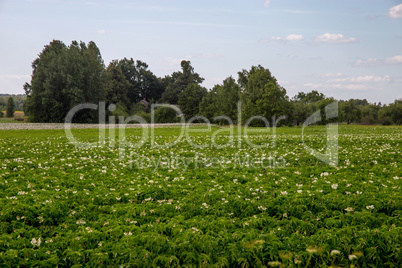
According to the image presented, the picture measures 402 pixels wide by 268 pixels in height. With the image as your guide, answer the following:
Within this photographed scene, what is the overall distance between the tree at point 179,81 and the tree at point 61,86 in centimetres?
4371

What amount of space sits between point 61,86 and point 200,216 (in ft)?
187

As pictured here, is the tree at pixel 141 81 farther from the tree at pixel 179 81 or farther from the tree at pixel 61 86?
the tree at pixel 61 86

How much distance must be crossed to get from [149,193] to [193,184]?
5.19 feet

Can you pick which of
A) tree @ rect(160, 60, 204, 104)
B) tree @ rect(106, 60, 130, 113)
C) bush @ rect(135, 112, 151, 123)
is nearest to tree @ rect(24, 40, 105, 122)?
bush @ rect(135, 112, 151, 123)

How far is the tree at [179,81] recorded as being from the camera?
102475 millimetres

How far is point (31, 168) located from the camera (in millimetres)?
11359

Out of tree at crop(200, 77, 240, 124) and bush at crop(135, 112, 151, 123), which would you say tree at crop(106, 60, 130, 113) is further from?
tree at crop(200, 77, 240, 124)

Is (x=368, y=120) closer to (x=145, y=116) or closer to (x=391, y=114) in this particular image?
(x=391, y=114)

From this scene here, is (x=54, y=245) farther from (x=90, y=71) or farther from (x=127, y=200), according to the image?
(x=90, y=71)

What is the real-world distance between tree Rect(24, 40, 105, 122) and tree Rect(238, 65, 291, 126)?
31.9m

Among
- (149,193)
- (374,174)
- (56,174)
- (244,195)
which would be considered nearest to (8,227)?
(149,193)

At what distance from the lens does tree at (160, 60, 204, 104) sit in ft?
336

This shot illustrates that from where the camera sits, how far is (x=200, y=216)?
6367mm

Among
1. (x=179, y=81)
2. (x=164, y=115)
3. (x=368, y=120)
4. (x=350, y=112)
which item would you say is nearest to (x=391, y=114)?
(x=368, y=120)
